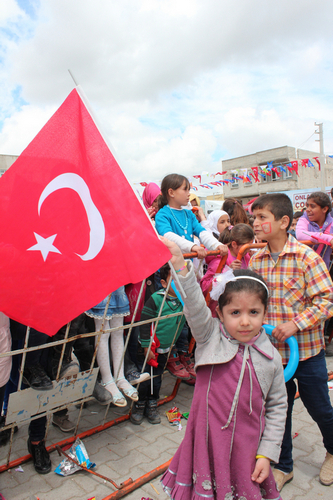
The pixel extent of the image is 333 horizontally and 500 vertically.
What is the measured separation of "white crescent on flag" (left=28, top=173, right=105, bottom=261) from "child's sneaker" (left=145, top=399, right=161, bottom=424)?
215cm

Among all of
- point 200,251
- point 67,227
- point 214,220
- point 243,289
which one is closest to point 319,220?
point 214,220

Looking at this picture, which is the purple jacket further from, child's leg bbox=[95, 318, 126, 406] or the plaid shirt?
child's leg bbox=[95, 318, 126, 406]

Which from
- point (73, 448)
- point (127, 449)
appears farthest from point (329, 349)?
point (73, 448)

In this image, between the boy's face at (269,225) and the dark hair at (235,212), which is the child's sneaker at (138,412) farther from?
the dark hair at (235,212)

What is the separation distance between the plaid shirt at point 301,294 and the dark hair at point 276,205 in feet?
0.65

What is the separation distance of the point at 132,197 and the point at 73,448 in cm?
220

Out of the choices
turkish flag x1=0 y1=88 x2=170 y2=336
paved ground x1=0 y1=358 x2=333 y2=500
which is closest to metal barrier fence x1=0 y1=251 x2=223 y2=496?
paved ground x1=0 y1=358 x2=333 y2=500

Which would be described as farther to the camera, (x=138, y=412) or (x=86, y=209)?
(x=138, y=412)

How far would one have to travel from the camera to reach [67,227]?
2.19m

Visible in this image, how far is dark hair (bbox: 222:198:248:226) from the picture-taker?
581 cm

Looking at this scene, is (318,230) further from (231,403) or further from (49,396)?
(49,396)

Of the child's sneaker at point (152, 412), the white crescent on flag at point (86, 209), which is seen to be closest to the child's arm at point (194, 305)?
the white crescent on flag at point (86, 209)

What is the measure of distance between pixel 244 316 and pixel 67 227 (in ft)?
3.74

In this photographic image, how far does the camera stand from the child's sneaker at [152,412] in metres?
3.61
